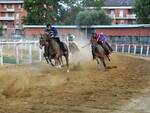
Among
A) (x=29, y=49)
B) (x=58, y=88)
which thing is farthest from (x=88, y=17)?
(x=58, y=88)

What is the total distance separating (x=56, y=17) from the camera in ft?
292

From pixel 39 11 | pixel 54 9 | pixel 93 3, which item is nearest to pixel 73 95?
pixel 39 11

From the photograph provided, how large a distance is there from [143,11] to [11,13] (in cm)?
7192

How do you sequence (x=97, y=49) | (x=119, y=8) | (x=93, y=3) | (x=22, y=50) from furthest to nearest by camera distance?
(x=119, y=8)
(x=93, y=3)
(x=22, y=50)
(x=97, y=49)

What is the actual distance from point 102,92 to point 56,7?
3060 inches

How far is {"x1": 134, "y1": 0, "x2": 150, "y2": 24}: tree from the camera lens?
61.2m

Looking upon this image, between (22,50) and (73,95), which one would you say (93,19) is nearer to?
(22,50)

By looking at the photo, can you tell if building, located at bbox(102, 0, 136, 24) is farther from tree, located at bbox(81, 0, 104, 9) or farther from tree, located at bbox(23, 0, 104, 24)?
tree, located at bbox(23, 0, 104, 24)

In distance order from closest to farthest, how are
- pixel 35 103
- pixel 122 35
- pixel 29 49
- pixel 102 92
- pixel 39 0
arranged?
pixel 35 103
pixel 102 92
pixel 29 49
pixel 122 35
pixel 39 0

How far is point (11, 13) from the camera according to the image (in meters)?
128

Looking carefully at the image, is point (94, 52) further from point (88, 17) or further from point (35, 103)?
point (88, 17)

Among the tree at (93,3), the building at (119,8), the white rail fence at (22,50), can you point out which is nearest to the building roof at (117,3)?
the building at (119,8)

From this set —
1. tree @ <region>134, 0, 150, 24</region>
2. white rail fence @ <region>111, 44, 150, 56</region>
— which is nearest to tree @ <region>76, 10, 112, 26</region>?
tree @ <region>134, 0, 150, 24</region>

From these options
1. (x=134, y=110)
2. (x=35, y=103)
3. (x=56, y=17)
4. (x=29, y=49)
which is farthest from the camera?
(x=56, y=17)
